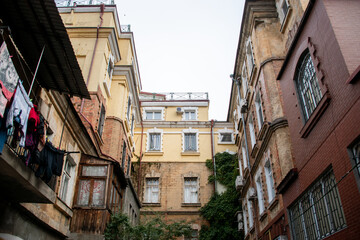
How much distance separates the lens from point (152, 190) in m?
25.6

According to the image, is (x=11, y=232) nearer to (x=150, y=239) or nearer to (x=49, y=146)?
(x=49, y=146)

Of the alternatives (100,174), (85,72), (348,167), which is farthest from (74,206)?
(348,167)

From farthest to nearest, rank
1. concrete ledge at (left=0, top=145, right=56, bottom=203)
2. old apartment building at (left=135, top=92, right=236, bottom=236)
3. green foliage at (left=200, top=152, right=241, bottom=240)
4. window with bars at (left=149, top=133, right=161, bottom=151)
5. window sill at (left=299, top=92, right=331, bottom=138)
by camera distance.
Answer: window with bars at (left=149, top=133, right=161, bottom=151) → old apartment building at (left=135, top=92, right=236, bottom=236) → green foliage at (left=200, top=152, right=241, bottom=240) → window sill at (left=299, top=92, right=331, bottom=138) → concrete ledge at (left=0, top=145, right=56, bottom=203)

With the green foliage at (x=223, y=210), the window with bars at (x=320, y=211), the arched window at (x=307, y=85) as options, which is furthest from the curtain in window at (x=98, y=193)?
the green foliage at (x=223, y=210)

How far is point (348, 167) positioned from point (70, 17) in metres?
19.0

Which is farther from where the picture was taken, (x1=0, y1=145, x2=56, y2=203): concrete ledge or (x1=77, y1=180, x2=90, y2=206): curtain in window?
(x1=77, y1=180, x2=90, y2=206): curtain in window

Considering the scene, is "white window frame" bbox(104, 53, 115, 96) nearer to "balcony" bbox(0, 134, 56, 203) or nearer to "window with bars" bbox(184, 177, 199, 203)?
"balcony" bbox(0, 134, 56, 203)

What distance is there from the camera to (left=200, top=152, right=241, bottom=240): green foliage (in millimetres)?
22484

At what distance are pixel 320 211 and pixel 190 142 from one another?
20144 millimetres

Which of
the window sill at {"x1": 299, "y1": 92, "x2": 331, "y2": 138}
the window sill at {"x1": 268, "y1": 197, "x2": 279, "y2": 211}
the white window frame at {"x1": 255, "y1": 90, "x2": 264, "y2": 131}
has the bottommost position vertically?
the window sill at {"x1": 268, "y1": 197, "x2": 279, "y2": 211}

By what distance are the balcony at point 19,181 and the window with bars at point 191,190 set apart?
17688 millimetres

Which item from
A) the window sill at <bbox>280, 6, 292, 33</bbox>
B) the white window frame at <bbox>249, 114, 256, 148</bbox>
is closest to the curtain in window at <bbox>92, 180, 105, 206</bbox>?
the white window frame at <bbox>249, 114, 256, 148</bbox>

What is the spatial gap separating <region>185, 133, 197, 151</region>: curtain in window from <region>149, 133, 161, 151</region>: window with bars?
7.82 feet

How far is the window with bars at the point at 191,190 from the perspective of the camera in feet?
82.9
